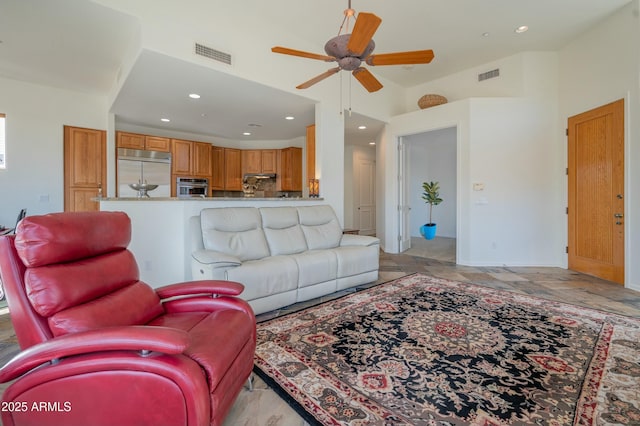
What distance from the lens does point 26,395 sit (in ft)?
3.41

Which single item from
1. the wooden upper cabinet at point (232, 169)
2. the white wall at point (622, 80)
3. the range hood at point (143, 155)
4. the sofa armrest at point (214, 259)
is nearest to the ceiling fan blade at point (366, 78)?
the sofa armrest at point (214, 259)

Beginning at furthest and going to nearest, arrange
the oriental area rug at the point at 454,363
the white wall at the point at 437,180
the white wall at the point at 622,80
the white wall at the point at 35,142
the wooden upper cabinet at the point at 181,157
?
the white wall at the point at 437,180 < the wooden upper cabinet at the point at 181,157 < the white wall at the point at 35,142 < the white wall at the point at 622,80 < the oriental area rug at the point at 454,363

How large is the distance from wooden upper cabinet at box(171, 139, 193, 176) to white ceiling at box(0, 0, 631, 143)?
3.43 ft

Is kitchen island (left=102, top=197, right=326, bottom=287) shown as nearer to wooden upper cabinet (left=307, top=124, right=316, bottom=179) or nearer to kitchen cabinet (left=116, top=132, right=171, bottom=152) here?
wooden upper cabinet (left=307, top=124, right=316, bottom=179)

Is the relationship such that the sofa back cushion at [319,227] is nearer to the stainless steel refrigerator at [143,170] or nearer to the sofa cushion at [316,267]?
the sofa cushion at [316,267]

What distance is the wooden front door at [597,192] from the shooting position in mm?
3852

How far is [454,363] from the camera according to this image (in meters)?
1.94

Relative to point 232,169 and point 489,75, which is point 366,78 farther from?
point 232,169

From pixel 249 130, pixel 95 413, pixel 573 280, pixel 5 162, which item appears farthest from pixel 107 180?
pixel 573 280

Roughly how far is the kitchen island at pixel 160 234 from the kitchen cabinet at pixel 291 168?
4315 mm

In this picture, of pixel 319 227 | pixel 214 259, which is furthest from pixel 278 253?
pixel 214 259

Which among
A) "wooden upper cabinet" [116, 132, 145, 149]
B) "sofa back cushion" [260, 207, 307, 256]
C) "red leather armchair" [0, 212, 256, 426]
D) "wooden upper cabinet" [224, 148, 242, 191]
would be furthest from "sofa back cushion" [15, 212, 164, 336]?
"wooden upper cabinet" [224, 148, 242, 191]

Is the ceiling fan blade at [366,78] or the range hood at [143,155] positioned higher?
the ceiling fan blade at [366,78]

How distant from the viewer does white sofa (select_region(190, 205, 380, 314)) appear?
8.83 feet
